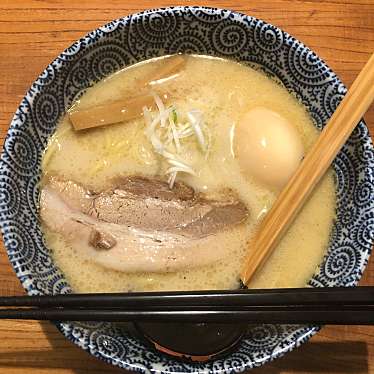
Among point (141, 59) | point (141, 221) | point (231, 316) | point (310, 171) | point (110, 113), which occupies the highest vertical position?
point (141, 59)

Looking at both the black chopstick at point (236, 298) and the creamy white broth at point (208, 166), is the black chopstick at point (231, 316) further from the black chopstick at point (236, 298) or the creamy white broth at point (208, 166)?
the creamy white broth at point (208, 166)

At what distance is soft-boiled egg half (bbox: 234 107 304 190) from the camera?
160 cm

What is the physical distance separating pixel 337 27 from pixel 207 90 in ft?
1.72

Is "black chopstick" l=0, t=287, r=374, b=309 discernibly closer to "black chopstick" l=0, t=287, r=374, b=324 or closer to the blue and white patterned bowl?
"black chopstick" l=0, t=287, r=374, b=324

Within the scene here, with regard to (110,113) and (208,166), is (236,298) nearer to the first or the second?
(208,166)

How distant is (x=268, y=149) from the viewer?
1.61 metres

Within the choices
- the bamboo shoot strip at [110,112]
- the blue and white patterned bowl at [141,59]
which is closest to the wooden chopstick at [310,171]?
the blue and white patterned bowl at [141,59]

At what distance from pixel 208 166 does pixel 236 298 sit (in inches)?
18.9

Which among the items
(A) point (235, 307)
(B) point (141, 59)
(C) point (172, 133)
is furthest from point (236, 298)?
(B) point (141, 59)

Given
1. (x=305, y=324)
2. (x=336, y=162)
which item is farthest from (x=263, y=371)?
(x=336, y=162)

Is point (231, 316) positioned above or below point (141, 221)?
below

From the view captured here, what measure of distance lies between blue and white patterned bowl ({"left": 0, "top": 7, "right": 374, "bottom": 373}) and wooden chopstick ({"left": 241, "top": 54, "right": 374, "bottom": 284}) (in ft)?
0.18

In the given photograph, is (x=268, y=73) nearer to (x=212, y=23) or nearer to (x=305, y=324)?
(x=212, y=23)

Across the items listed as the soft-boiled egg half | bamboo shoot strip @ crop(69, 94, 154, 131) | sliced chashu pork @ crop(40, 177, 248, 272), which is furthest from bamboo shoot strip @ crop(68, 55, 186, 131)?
the soft-boiled egg half
